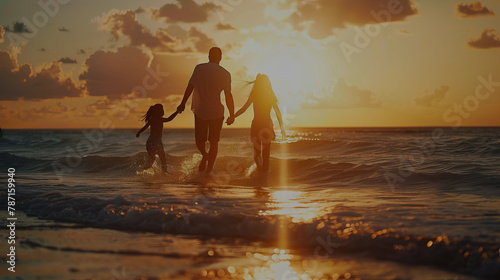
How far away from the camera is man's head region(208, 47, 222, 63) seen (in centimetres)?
901

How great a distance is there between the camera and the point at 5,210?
6.60 metres

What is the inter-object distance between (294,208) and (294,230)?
1.15m

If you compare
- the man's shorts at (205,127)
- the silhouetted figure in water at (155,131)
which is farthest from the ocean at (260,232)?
the silhouetted figure in water at (155,131)

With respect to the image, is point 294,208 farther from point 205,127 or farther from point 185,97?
point 185,97

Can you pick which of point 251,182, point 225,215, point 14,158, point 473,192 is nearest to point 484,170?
point 473,192

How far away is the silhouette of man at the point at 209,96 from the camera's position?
29.0 feet

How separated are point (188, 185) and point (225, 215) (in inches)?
140

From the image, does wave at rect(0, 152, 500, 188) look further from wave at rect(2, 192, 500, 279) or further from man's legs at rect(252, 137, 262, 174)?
wave at rect(2, 192, 500, 279)

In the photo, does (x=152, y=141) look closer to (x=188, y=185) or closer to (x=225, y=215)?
(x=188, y=185)

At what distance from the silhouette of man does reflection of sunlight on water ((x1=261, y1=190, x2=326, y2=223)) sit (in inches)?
90.4

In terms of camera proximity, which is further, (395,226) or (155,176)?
(155,176)

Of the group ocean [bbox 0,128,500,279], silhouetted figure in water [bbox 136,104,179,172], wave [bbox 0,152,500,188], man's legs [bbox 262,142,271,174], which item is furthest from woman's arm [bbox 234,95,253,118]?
silhouetted figure in water [bbox 136,104,179,172]

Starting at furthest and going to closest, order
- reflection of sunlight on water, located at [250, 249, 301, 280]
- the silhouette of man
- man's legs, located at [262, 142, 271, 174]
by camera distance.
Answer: man's legs, located at [262, 142, 271, 174]
the silhouette of man
reflection of sunlight on water, located at [250, 249, 301, 280]

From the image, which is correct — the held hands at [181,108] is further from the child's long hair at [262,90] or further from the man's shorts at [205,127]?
the child's long hair at [262,90]
